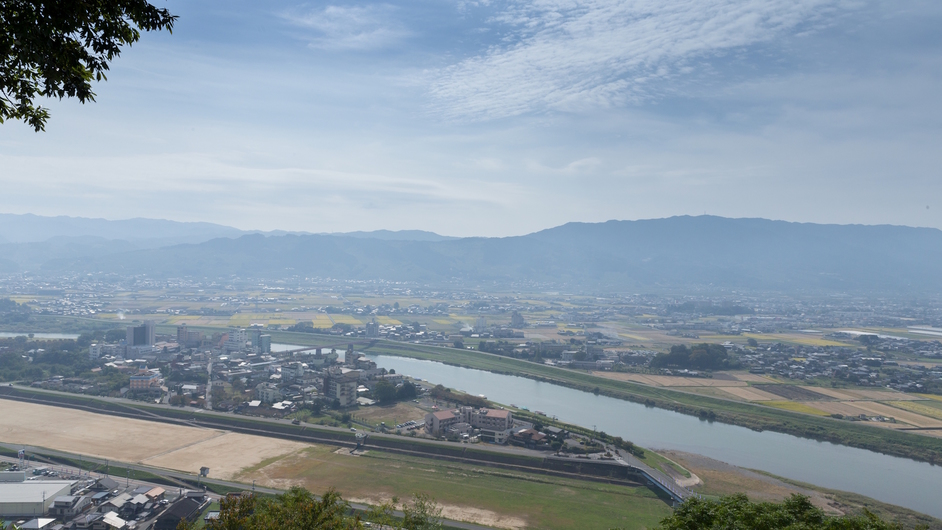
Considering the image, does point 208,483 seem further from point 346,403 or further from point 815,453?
point 815,453

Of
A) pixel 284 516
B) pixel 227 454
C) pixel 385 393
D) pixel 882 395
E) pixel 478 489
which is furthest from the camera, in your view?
pixel 882 395

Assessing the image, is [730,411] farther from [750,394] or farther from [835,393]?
[835,393]

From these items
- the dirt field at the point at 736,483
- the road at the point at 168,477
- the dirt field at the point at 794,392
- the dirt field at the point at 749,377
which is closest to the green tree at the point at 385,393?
the road at the point at 168,477

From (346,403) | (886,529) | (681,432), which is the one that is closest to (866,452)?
(681,432)

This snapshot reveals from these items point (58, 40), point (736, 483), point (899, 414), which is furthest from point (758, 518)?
point (899, 414)

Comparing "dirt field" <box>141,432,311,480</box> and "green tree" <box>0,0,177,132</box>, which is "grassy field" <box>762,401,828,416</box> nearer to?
"dirt field" <box>141,432,311,480</box>
